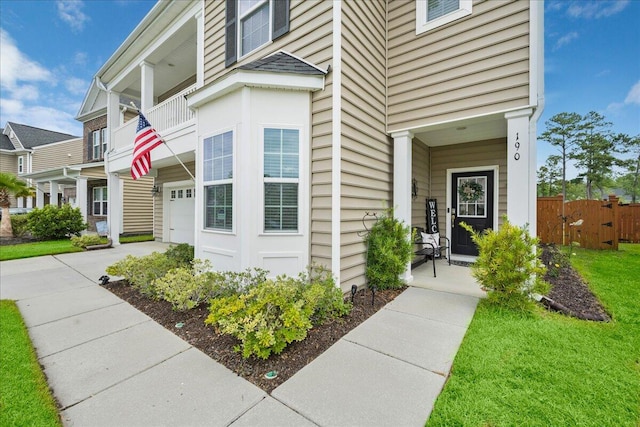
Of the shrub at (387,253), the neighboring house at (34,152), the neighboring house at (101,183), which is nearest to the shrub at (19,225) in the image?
the neighboring house at (101,183)

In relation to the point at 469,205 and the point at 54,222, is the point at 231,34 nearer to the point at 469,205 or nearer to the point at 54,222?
the point at 469,205

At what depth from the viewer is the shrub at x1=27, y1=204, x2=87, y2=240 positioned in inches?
391

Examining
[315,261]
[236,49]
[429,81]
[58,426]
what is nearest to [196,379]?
[58,426]

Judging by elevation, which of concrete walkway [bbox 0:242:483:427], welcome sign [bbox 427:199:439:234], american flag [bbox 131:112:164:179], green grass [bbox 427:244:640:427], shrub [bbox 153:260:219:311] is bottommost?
concrete walkway [bbox 0:242:483:427]

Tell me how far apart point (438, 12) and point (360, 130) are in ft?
7.81

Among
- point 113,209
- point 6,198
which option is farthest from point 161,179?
point 6,198

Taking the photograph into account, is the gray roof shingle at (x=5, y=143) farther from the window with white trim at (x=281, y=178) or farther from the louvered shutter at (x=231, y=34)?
the window with white trim at (x=281, y=178)

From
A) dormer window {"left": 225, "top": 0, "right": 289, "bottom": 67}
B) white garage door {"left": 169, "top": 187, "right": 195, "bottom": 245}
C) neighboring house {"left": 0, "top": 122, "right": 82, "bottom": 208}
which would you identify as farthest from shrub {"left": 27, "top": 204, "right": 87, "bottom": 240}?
dormer window {"left": 225, "top": 0, "right": 289, "bottom": 67}

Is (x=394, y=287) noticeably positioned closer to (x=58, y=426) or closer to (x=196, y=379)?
(x=196, y=379)

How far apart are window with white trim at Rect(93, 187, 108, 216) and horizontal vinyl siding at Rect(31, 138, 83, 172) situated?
519cm

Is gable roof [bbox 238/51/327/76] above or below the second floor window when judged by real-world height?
below

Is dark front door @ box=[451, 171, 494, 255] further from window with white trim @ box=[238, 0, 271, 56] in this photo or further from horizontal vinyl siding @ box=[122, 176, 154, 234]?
horizontal vinyl siding @ box=[122, 176, 154, 234]

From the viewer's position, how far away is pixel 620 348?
2.50 m

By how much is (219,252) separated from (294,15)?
13.1ft
